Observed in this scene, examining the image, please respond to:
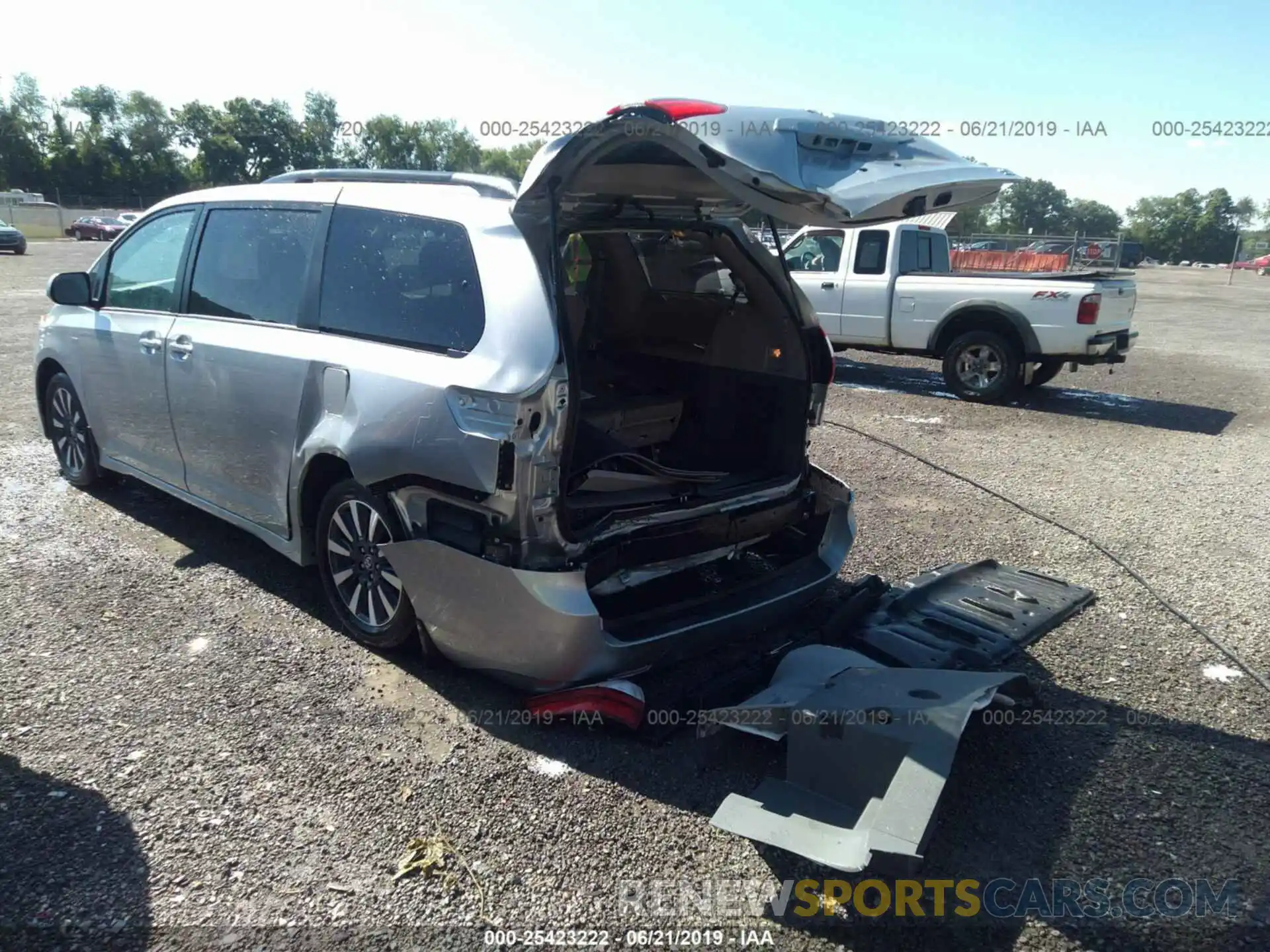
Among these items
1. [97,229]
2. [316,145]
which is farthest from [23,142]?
[97,229]

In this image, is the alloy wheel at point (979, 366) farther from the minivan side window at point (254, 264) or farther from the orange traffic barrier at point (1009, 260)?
the orange traffic barrier at point (1009, 260)

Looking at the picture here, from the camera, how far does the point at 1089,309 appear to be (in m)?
9.51

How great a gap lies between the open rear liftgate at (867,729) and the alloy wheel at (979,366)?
22.0 feet

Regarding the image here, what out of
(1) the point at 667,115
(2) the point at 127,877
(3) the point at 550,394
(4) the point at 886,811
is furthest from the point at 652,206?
(2) the point at 127,877

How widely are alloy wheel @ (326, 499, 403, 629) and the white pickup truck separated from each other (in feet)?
20.8

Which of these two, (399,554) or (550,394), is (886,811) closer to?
(550,394)

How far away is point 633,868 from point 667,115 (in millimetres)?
2340

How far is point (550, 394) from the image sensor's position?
120 inches

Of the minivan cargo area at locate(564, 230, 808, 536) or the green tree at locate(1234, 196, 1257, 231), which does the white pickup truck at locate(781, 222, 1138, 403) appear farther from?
the green tree at locate(1234, 196, 1257, 231)

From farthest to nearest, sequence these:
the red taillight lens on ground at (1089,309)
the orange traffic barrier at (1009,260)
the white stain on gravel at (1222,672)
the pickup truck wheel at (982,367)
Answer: the orange traffic barrier at (1009,260), the pickup truck wheel at (982,367), the red taillight lens on ground at (1089,309), the white stain on gravel at (1222,672)

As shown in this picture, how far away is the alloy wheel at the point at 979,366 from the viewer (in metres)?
10.2

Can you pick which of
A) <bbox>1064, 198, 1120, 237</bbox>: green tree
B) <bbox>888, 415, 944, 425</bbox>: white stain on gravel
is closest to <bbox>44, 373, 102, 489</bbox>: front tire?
<bbox>888, 415, 944, 425</bbox>: white stain on gravel

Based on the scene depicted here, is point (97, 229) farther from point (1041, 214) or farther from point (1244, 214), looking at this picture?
point (1244, 214)

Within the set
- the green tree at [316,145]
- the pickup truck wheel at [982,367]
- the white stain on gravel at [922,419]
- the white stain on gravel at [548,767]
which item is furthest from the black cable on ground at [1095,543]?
the green tree at [316,145]
